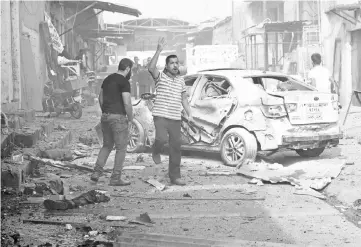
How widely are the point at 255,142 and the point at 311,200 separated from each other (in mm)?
2476

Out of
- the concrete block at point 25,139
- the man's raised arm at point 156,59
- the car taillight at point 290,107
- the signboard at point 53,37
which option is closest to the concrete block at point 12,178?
the man's raised arm at point 156,59

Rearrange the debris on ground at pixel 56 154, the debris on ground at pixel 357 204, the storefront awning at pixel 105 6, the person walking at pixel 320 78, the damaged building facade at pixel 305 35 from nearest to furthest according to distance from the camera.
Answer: the debris on ground at pixel 357 204, the debris on ground at pixel 56 154, the person walking at pixel 320 78, the damaged building facade at pixel 305 35, the storefront awning at pixel 105 6

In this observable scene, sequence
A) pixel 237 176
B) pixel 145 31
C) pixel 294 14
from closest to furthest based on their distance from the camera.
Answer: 1. pixel 237 176
2. pixel 294 14
3. pixel 145 31

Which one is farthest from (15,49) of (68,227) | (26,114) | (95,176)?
(68,227)

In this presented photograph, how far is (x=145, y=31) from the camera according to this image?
5206cm

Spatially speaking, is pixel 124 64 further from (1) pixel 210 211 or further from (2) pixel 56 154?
(2) pixel 56 154

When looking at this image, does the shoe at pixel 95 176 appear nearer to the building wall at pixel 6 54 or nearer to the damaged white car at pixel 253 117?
the damaged white car at pixel 253 117

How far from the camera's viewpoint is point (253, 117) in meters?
10.2

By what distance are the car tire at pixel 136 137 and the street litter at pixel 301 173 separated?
282 cm

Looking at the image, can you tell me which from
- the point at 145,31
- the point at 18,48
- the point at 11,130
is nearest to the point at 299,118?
the point at 11,130

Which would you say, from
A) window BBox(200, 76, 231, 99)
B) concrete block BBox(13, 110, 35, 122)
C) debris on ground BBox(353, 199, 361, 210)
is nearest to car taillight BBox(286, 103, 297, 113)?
window BBox(200, 76, 231, 99)

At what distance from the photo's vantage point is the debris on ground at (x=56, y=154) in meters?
10.4

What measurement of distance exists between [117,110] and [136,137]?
3465 millimetres

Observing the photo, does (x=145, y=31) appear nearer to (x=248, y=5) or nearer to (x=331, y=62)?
(x=248, y=5)
